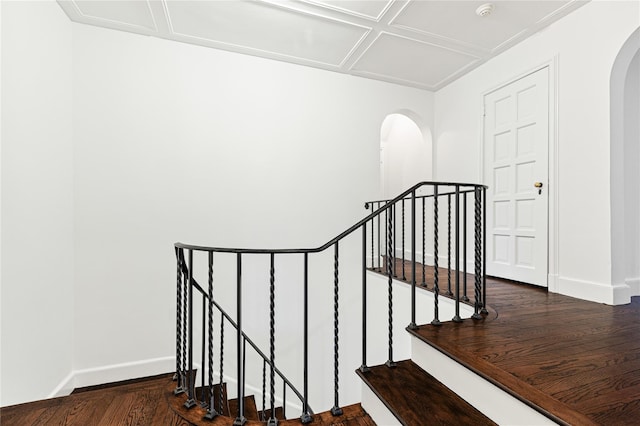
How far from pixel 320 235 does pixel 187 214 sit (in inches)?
56.6

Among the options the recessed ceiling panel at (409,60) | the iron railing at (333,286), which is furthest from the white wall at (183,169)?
the recessed ceiling panel at (409,60)

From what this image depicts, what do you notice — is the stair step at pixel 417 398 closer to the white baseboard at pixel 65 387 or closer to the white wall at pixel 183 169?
the white wall at pixel 183 169

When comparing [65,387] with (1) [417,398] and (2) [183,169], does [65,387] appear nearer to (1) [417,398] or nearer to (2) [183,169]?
(2) [183,169]

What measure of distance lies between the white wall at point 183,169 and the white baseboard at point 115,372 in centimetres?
5

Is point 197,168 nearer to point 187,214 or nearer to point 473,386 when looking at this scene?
point 187,214

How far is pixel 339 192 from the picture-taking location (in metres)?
3.76

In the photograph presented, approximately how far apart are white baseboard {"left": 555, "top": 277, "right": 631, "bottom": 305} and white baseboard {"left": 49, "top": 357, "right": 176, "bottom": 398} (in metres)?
3.63

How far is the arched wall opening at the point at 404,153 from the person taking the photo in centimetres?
446

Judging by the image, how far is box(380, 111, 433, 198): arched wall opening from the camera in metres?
4.46

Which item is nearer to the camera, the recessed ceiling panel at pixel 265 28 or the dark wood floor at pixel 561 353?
the dark wood floor at pixel 561 353

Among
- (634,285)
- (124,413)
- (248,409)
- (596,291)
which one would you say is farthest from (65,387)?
(634,285)

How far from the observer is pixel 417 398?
4.97ft

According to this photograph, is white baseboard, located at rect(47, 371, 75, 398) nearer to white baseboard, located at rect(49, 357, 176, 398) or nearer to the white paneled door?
white baseboard, located at rect(49, 357, 176, 398)

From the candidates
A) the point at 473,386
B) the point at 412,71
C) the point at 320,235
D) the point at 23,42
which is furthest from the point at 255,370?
the point at 412,71
